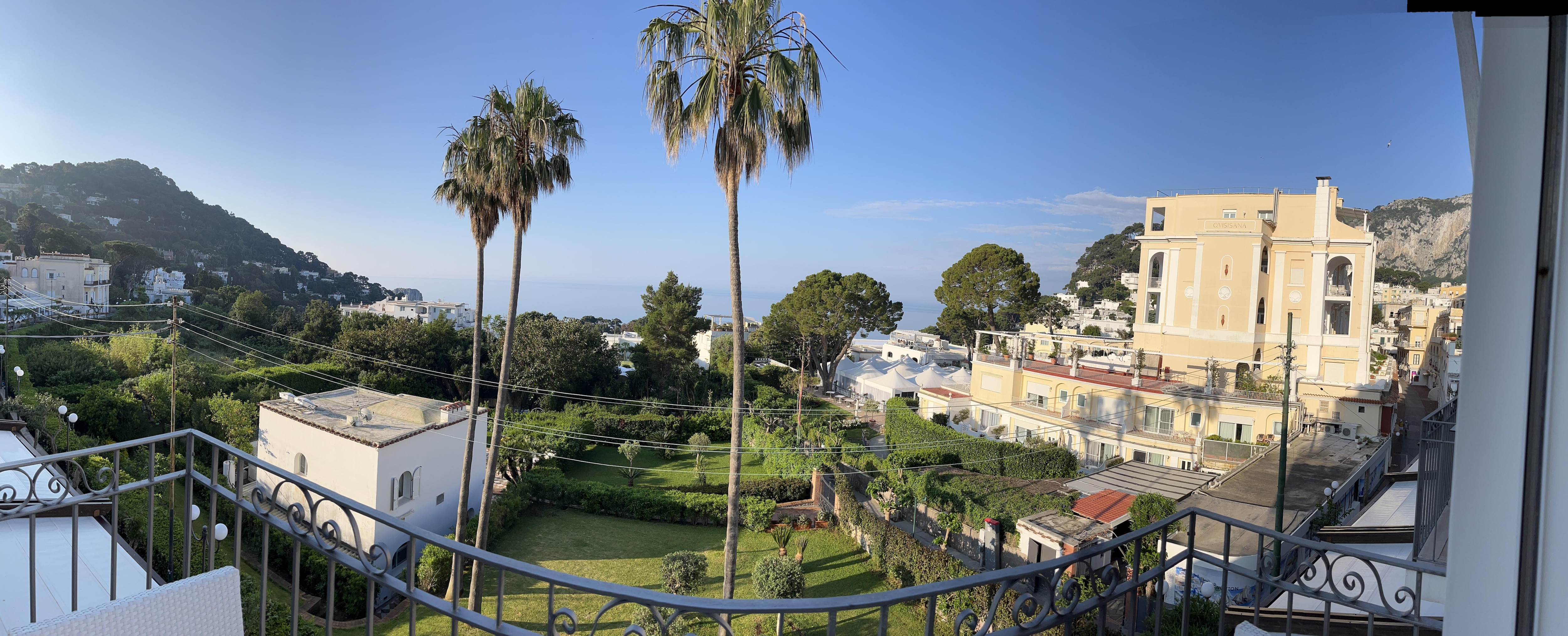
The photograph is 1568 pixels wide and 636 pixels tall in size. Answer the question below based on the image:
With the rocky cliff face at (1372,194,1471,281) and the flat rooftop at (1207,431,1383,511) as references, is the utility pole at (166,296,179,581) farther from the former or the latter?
the flat rooftop at (1207,431,1383,511)

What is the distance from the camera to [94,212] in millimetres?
14203

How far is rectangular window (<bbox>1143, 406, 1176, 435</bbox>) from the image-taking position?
270 inches

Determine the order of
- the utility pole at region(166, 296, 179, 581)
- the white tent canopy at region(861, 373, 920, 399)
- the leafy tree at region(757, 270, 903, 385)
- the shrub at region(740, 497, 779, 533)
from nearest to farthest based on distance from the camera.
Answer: the utility pole at region(166, 296, 179, 581)
the shrub at region(740, 497, 779, 533)
the white tent canopy at region(861, 373, 920, 399)
the leafy tree at region(757, 270, 903, 385)

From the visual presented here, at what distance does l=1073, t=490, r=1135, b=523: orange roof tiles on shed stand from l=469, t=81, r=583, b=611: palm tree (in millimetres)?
5746

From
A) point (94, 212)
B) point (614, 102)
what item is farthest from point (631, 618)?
point (94, 212)

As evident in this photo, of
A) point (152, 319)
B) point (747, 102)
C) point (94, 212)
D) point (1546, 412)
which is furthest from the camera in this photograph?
point (94, 212)

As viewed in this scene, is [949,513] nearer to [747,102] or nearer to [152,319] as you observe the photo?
[747,102]

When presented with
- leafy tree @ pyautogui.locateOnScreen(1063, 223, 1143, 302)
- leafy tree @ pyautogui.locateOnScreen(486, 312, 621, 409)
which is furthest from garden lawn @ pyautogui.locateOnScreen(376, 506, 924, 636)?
leafy tree @ pyautogui.locateOnScreen(1063, 223, 1143, 302)

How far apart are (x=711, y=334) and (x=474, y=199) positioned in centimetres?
1014

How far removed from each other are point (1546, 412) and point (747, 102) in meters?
4.33

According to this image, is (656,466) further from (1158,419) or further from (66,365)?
(66,365)

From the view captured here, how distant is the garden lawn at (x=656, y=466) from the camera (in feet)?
29.6

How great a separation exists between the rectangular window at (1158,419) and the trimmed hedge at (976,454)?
110 cm

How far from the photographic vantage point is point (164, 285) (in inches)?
526
